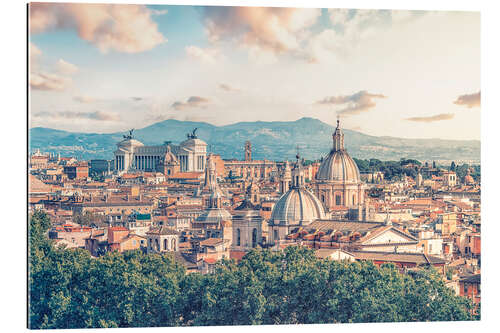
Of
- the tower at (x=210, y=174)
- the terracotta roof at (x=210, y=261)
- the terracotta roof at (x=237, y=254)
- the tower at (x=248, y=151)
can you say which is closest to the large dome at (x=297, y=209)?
the terracotta roof at (x=237, y=254)

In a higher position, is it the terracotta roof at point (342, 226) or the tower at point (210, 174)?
the tower at point (210, 174)

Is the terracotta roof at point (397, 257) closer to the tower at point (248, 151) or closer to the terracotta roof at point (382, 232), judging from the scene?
the terracotta roof at point (382, 232)

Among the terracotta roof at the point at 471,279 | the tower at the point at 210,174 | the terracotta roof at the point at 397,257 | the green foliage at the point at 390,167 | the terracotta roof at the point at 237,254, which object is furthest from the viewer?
the tower at the point at 210,174

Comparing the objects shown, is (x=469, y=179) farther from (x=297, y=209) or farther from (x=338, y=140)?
(x=297, y=209)

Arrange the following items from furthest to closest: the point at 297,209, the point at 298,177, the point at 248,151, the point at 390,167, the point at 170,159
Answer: the point at 170,159 → the point at 390,167 → the point at 248,151 → the point at 298,177 → the point at 297,209

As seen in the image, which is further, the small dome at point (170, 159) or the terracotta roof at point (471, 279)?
the small dome at point (170, 159)

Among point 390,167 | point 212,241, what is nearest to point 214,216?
point 212,241

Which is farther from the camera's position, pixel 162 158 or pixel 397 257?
pixel 162 158
